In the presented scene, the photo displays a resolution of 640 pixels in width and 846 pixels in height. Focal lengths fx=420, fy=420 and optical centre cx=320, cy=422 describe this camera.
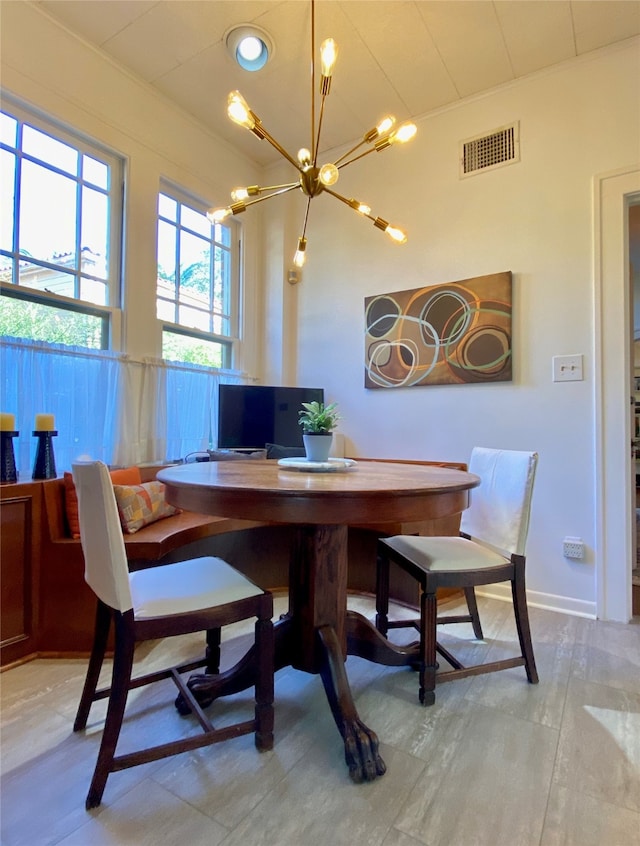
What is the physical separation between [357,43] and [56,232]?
207 centimetres

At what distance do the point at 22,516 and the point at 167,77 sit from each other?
283cm

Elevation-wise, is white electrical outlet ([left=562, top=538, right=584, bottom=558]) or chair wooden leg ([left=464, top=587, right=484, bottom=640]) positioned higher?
white electrical outlet ([left=562, top=538, right=584, bottom=558])

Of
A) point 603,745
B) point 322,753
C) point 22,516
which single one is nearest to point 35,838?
point 322,753

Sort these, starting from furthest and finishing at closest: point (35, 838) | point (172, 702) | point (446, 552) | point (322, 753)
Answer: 1. point (446, 552)
2. point (172, 702)
3. point (322, 753)
4. point (35, 838)

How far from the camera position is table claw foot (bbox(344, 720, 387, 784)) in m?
1.22

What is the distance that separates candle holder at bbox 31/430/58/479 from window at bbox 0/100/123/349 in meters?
0.58

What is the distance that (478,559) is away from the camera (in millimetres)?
1680

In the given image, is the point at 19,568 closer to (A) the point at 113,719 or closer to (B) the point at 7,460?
(B) the point at 7,460

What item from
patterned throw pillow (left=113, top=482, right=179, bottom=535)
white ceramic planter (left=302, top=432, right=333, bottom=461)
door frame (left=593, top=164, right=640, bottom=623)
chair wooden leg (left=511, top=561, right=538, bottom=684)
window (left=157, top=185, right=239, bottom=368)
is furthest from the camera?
window (left=157, top=185, right=239, bottom=368)

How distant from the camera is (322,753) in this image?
132cm

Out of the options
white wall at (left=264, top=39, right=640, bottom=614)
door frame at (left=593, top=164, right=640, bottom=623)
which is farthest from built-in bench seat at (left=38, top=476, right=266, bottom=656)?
door frame at (left=593, top=164, right=640, bottom=623)

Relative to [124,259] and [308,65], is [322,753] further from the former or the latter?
[308,65]

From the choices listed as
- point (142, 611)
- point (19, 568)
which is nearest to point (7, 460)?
point (19, 568)

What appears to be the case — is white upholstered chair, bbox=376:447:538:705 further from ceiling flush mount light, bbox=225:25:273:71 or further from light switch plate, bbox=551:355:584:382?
ceiling flush mount light, bbox=225:25:273:71
